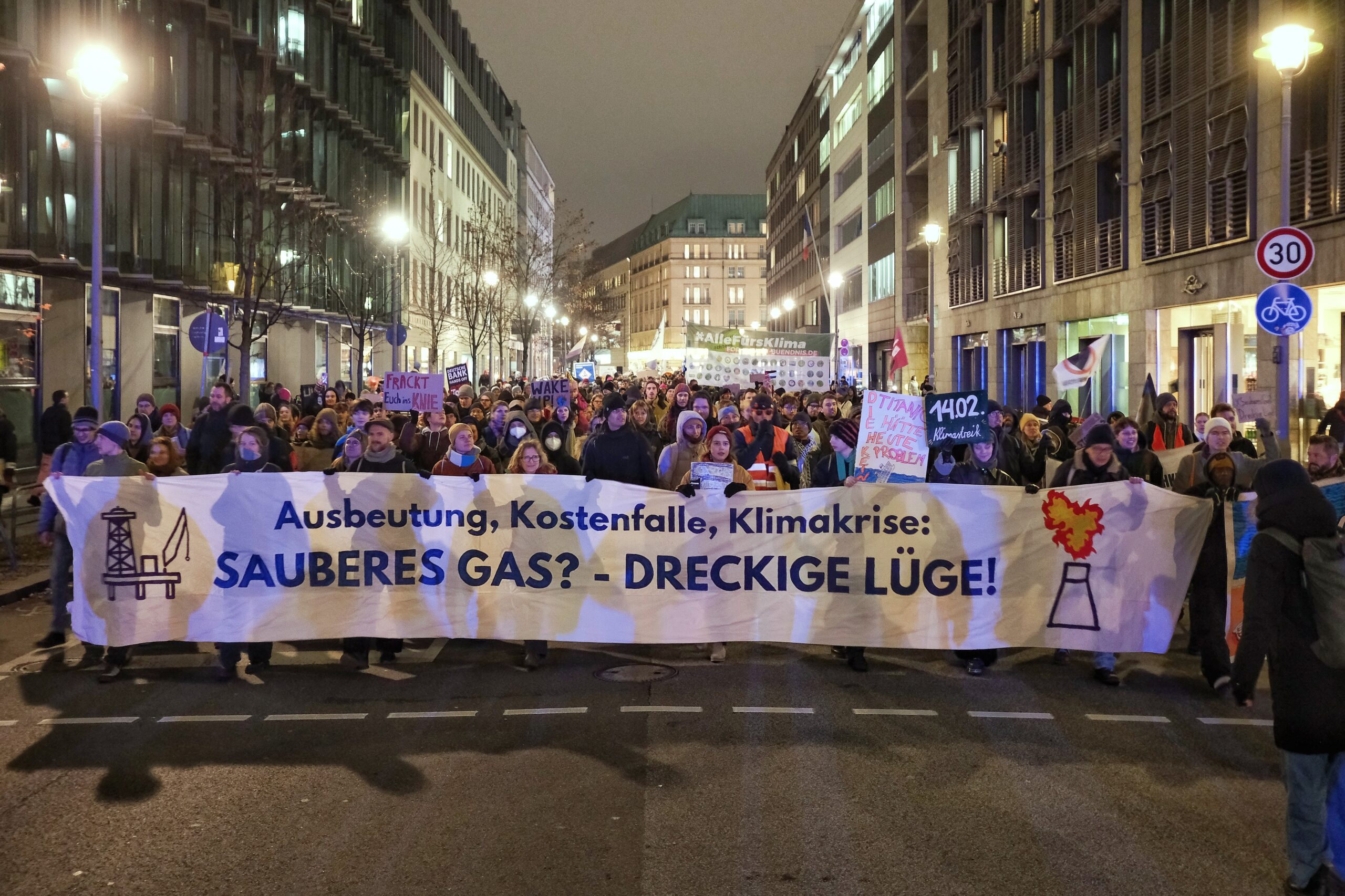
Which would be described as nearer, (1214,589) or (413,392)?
(1214,589)

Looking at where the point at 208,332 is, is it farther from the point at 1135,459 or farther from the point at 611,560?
the point at 1135,459

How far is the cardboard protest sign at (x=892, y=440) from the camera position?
10.5 meters

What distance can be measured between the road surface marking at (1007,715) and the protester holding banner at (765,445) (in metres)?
3.92

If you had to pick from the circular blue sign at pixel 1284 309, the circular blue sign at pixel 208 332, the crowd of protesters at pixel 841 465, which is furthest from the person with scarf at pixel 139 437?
the circular blue sign at pixel 1284 309

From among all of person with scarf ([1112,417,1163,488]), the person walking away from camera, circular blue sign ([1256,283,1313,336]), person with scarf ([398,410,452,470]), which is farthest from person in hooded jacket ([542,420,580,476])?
circular blue sign ([1256,283,1313,336])

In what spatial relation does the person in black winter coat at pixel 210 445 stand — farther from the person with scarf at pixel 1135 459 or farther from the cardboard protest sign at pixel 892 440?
the person with scarf at pixel 1135 459

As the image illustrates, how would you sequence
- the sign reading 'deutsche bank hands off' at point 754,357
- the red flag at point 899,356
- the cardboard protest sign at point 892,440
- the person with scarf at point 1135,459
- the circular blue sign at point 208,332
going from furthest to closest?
1. the red flag at point 899,356
2. the sign reading 'deutsche bank hands off' at point 754,357
3. the circular blue sign at point 208,332
4. the person with scarf at point 1135,459
5. the cardboard protest sign at point 892,440

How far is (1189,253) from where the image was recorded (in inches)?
1038

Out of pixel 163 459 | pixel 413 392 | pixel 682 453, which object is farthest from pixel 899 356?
pixel 163 459

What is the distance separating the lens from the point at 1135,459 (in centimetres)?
1158

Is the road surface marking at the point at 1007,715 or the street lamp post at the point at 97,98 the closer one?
the road surface marking at the point at 1007,715

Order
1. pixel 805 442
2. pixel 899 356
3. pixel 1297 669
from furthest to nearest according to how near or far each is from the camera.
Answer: pixel 899 356 < pixel 805 442 < pixel 1297 669

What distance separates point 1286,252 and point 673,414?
845 centimetres

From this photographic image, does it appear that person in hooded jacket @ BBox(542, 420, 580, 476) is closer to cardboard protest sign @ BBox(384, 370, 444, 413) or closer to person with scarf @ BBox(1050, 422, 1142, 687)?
cardboard protest sign @ BBox(384, 370, 444, 413)
